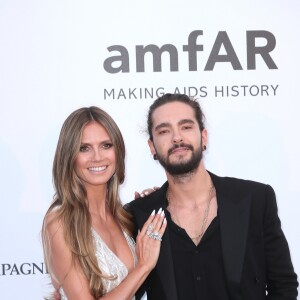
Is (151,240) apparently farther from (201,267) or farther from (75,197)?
(75,197)

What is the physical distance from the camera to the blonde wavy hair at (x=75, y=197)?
2188mm

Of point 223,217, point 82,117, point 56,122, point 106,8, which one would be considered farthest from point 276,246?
point 106,8

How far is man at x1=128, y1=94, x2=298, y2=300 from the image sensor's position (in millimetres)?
2219

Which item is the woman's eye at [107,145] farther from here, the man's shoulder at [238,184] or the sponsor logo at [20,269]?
the sponsor logo at [20,269]

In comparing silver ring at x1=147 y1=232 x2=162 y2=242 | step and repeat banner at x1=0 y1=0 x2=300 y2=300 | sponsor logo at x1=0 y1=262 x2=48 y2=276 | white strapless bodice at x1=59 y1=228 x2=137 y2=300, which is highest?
step and repeat banner at x1=0 y1=0 x2=300 y2=300

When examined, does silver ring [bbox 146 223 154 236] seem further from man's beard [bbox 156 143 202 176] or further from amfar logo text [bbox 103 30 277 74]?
amfar logo text [bbox 103 30 277 74]

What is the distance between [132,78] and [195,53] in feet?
1.34

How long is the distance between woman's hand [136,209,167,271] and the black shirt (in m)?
0.11

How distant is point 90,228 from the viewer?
2.30 m

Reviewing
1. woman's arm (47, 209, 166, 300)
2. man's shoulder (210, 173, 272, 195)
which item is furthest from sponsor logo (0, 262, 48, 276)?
man's shoulder (210, 173, 272, 195)

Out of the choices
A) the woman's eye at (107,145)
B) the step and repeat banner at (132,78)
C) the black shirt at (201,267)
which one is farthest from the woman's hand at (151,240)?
the step and repeat banner at (132,78)

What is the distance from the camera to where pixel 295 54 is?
2.94 meters

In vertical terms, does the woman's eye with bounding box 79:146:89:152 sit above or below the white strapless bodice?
above

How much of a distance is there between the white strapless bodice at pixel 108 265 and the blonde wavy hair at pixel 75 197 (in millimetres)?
53
